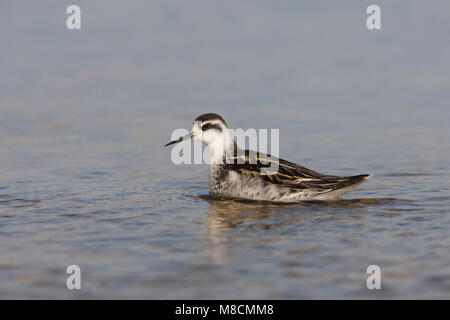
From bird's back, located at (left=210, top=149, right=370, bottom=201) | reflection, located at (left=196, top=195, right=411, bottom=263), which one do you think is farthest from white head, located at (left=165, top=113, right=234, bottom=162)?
reflection, located at (left=196, top=195, right=411, bottom=263)

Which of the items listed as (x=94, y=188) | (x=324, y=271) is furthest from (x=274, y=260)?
(x=94, y=188)

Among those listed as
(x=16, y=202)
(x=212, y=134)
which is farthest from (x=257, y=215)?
(x=16, y=202)

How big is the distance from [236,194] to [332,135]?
523 centimetres

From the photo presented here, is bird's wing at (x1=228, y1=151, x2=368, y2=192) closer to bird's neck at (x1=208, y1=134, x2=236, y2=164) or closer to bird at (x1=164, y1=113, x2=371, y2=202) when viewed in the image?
bird at (x1=164, y1=113, x2=371, y2=202)

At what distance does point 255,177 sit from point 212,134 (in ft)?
4.56

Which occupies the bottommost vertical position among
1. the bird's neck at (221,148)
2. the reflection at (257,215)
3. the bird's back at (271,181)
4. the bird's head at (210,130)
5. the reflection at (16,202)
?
the reflection at (257,215)

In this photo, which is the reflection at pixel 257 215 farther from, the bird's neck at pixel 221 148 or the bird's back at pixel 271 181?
the bird's neck at pixel 221 148

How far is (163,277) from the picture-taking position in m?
8.61

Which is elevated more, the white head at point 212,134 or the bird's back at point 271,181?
the white head at point 212,134

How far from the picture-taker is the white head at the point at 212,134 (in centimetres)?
1377

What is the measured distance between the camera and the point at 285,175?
12906 millimetres

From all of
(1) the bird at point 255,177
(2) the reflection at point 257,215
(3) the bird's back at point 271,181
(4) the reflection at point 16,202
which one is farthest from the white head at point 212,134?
(4) the reflection at point 16,202

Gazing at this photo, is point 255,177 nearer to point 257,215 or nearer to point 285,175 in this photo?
point 285,175

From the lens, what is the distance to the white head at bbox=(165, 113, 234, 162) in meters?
13.8
